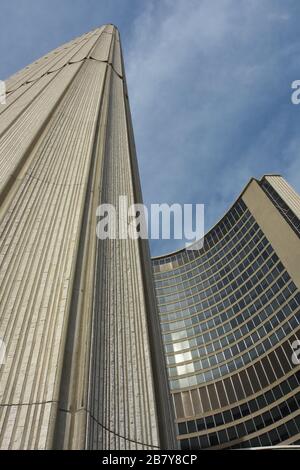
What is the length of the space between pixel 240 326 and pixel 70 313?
37999 millimetres

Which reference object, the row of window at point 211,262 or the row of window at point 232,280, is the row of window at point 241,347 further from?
the row of window at point 211,262

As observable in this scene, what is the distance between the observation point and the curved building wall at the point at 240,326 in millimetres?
31875

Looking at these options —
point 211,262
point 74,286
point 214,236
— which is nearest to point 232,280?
point 211,262

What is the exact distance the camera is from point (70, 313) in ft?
10.8

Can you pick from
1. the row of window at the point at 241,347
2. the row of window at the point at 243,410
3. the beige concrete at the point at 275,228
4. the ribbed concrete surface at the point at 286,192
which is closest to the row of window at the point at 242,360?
the row of window at the point at 241,347

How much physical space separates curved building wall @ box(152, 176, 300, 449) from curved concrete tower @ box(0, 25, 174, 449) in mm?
30010

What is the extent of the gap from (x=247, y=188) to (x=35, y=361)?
1771 inches

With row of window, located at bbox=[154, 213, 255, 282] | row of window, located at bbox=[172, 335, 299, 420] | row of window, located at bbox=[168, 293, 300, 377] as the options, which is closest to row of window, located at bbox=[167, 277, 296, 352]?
row of window, located at bbox=[168, 293, 300, 377]

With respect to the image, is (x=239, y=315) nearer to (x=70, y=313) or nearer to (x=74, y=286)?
(x=74, y=286)

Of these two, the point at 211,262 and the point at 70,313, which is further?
the point at 211,262

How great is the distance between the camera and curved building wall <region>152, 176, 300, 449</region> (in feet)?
105

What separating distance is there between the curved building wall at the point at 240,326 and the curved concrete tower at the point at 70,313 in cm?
3001

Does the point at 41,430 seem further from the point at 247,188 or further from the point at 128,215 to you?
the point at 247,188
